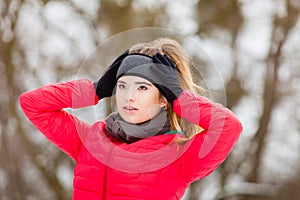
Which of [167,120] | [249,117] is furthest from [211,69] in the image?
[249,117]

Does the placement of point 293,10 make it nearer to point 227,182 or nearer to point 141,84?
point 227,182

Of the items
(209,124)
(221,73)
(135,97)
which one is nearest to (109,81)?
(135,97)

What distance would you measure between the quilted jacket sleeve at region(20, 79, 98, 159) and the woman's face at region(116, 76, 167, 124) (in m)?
0.09

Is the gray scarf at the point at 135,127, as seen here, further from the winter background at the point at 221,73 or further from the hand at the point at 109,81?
the winter background at the point at 221,73

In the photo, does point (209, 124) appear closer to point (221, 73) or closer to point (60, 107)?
point (60, 107)

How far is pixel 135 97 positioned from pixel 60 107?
226 mm

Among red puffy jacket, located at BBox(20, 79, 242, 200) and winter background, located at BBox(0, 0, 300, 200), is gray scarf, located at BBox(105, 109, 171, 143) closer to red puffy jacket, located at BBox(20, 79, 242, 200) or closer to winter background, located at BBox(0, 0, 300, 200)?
red puffy jacket, located at BBox(20, 79, 242, 200)

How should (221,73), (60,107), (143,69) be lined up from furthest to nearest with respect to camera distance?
(221,73), (60,107), (143,69)

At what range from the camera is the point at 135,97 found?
156 cm

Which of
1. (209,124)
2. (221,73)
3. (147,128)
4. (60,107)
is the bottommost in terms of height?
(60,107)

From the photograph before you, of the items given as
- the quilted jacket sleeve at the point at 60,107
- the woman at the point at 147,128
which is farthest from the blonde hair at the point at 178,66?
the quilted jacket sleeve at the point at 60,107

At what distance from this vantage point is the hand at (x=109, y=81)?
1.61 m

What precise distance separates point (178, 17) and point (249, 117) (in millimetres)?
902

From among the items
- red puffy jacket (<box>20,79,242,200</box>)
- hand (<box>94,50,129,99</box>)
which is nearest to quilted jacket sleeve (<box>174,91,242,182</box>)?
red puffy jacket (<box>20,79,242,200</box>)
